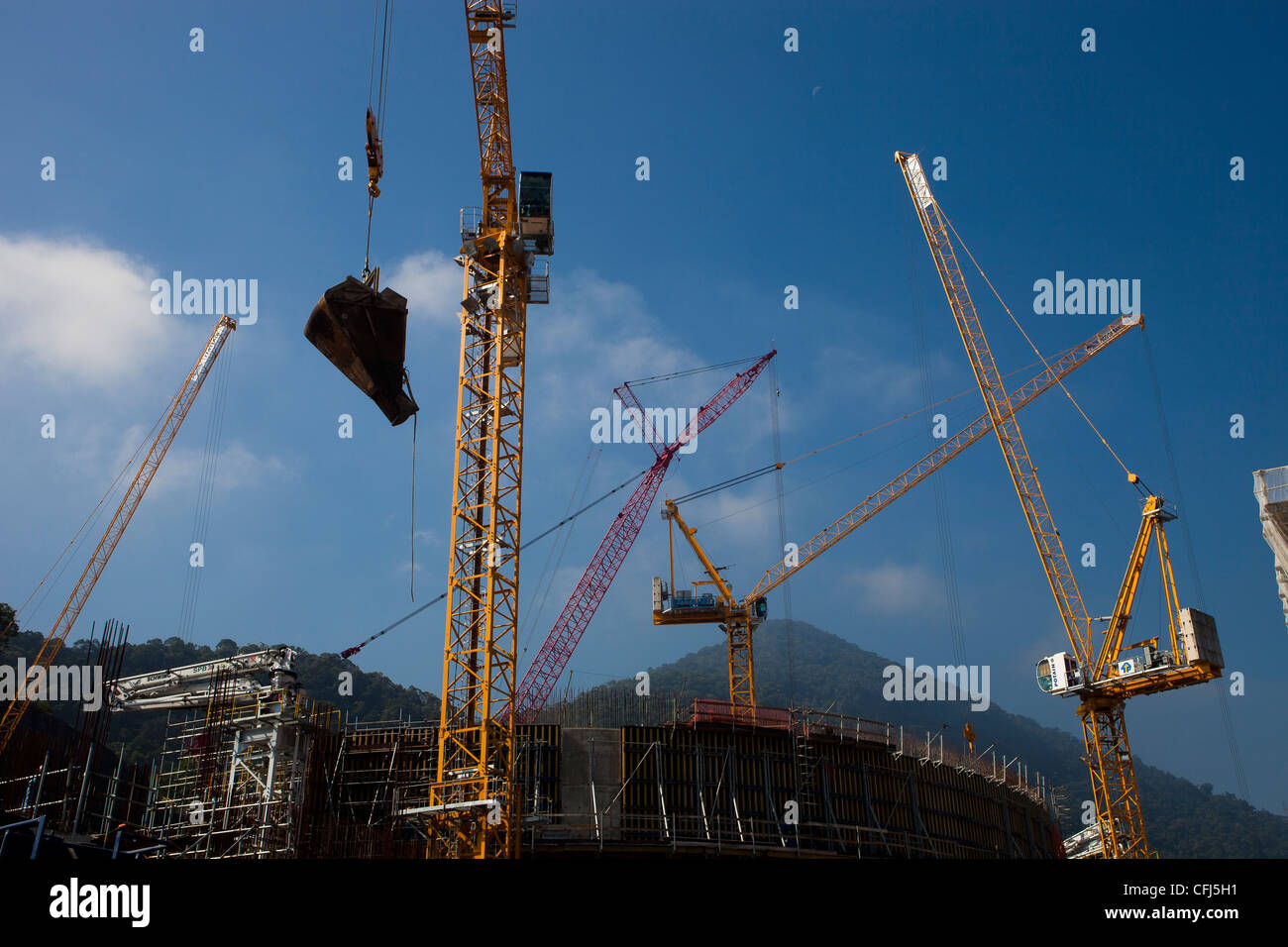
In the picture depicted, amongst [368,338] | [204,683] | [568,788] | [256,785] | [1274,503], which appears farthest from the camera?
[204,683]

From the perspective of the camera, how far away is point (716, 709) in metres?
50.9

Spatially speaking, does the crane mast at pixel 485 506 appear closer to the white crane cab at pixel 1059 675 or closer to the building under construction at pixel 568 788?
the building under construction at pixel 568 788

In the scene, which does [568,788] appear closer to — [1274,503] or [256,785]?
[256,785]

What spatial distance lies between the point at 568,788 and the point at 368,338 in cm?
2266

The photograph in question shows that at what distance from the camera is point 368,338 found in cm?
3123

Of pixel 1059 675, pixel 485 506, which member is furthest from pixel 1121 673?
pixel 485 506

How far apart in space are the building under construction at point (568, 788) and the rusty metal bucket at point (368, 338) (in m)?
16.4

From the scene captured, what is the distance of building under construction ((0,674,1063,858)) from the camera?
1622 inches

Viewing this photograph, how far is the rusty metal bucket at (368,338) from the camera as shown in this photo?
30812 millimetres

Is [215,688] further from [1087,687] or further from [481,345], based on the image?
[1087,687]

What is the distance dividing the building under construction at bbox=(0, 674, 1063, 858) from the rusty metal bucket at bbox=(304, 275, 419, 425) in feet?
53.9

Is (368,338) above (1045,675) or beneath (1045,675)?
above

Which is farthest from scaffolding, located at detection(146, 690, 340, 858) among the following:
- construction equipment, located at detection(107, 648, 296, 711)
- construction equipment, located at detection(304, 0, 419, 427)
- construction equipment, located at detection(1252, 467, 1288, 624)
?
construction equipment, located at detection(1252, 467, 1288, 624)
